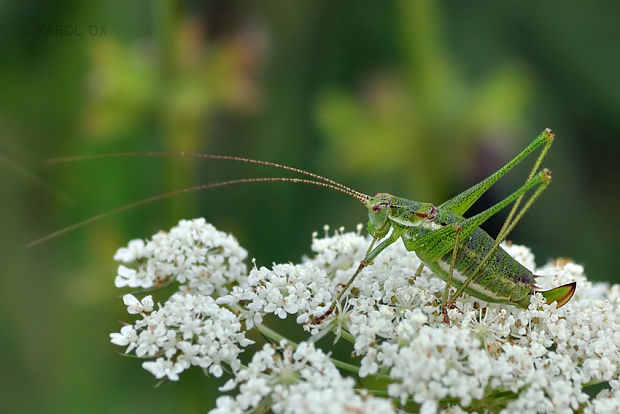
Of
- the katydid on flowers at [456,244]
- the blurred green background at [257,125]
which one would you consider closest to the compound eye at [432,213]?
the katydid on flowers at [456,244]

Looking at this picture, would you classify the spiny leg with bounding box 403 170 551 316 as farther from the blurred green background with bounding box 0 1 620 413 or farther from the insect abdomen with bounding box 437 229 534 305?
the blurred green background with bounding box 0 1 620 413

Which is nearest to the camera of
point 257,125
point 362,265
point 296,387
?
point 296,387

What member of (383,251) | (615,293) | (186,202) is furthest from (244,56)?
(615,293)

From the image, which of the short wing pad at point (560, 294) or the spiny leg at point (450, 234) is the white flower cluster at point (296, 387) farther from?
the short wing pad at point (560, 294)

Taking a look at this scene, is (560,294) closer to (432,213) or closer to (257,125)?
(432,213)

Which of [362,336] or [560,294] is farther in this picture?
[560,294]

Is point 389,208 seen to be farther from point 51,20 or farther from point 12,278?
point 51,20

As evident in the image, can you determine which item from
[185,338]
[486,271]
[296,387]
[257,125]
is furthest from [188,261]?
[257,125]
